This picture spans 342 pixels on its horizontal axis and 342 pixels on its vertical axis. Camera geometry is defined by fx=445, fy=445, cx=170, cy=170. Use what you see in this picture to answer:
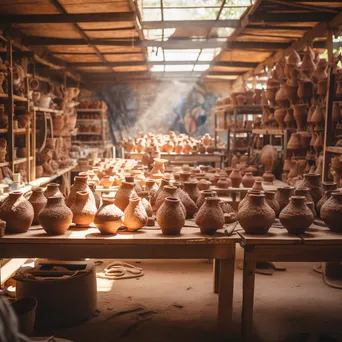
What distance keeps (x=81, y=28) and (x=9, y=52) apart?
1.69 metres

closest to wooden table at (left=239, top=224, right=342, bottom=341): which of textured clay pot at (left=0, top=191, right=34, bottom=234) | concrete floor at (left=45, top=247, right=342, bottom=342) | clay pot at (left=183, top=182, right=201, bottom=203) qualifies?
concrete floor at (left=45, top=247, right=342, bottom=342)

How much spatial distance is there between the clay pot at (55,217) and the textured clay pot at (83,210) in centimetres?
16

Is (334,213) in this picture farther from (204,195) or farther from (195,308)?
(195,308)

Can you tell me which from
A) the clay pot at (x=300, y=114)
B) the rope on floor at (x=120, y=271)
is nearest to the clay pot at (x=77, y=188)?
the rope on floor at (x=120, y=271)

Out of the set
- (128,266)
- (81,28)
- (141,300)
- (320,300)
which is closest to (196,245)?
(141,300)

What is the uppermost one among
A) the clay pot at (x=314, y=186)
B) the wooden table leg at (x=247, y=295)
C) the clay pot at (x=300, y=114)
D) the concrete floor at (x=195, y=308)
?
the clay pot at (x=300, y=114)

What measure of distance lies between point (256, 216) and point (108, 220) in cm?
97

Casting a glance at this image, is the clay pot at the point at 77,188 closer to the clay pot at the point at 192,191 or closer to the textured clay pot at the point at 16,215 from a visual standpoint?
the textured clay pot at the point at 16,215

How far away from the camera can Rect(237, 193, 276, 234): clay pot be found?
9.61 ft

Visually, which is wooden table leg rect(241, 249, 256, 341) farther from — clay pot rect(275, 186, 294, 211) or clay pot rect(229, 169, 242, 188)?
clay pot rect(229, 169, 242, 188)

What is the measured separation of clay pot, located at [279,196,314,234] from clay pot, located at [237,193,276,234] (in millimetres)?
94

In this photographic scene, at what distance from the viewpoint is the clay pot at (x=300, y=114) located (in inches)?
268

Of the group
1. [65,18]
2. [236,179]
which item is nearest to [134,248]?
[236,179]

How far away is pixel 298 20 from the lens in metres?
7.18
